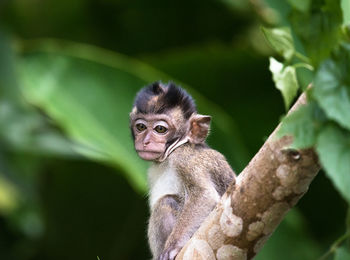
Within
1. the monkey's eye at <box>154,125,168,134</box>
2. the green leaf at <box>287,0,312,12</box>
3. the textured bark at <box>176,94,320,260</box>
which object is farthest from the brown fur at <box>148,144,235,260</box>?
the green leaf at <box>287,0,312,12</box>

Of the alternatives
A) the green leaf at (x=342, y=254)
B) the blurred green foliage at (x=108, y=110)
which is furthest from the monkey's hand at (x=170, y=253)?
the blurred green foliage at (x=108, y=110)

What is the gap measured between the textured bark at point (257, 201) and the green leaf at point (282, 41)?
152 mm

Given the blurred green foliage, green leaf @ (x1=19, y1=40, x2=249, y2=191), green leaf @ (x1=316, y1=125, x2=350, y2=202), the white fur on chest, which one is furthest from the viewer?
the blurred green foliage

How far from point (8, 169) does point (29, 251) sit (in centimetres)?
110

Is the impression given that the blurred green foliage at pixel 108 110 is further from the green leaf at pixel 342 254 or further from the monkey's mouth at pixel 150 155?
the green leaf at pixel 342 254

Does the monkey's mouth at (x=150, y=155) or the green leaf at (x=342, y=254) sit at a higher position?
the green leaf at (x=342, y=254)

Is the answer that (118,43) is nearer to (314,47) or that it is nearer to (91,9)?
(91,9)

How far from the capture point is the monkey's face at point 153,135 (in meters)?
3.71

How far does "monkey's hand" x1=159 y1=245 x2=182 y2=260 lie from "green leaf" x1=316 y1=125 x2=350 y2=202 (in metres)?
1.39

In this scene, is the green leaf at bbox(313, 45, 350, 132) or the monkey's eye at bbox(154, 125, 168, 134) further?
the monkey's eye at bbox(154, 125, 168, 134)

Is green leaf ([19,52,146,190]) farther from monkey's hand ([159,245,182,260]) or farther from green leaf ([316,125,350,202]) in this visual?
green leaf ([316,125,350,202])

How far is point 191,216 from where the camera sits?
3404mm

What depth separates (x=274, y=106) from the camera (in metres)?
6.94

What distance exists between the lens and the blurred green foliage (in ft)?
19.4
